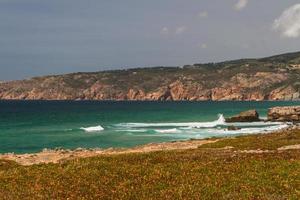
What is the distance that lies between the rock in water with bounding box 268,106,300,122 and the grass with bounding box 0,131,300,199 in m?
98.2

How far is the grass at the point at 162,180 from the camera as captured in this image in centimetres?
2255

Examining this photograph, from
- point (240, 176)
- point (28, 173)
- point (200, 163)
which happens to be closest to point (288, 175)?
point (240, 176)

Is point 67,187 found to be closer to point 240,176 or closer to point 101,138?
point 240,176

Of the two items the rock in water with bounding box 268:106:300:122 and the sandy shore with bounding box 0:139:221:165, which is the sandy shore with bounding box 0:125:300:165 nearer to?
the sandy shore with bounding box 0:139:221:165

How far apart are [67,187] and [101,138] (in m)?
72.1

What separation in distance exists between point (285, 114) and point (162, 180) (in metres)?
109

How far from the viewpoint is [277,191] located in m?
22.3

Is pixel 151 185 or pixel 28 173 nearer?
pixel 151 185

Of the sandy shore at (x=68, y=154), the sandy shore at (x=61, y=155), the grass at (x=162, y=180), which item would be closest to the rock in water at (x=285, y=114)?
the sandy shore at (x=68, y=154)

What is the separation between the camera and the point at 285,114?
424 feet

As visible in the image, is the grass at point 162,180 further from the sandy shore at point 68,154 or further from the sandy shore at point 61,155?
the sandy shore at point 61,155

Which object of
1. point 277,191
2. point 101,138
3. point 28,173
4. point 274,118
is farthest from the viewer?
point 274,118

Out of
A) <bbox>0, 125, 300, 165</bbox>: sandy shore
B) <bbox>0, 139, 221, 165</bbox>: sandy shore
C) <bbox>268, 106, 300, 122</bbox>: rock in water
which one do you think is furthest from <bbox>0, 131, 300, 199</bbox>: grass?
<bbox>268, 106, 300, 122</bbox>: rock in water

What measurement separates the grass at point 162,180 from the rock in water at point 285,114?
9825cm
